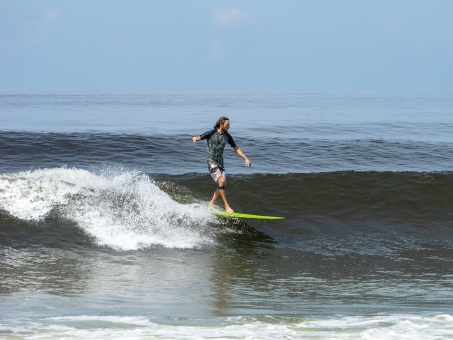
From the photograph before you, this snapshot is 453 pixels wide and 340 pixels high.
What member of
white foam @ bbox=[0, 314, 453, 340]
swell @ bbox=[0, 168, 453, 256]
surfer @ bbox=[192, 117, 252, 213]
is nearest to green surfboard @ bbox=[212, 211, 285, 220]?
surfer @ bbox=[192, 117, 252, 213]

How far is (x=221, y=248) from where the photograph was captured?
12.1 m

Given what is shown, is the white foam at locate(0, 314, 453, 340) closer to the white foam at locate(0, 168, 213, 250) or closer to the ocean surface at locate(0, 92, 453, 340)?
the ocean surface at locate(0, 92, 453, 340)

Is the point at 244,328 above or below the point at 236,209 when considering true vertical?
below

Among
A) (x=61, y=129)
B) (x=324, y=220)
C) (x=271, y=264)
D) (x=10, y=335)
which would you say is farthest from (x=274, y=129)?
(x=10, y=335)

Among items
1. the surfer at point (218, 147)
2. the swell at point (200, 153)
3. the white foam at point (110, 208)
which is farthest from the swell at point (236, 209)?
the swell at point (200, 153)

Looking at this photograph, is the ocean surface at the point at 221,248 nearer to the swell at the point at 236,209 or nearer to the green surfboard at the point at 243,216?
the swell at the point at 236,209

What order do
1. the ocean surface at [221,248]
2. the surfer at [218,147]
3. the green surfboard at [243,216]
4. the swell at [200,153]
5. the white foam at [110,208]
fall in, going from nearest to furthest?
the ocean surface at [221,248] < the white foam at [110,208] < the green surfboard at [243,216] < the surfer at [218,147] < the swell at [200,153]

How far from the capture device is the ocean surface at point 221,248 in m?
7.21

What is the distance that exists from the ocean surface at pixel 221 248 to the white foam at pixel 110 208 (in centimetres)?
4

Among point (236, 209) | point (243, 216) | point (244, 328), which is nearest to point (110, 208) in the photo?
point (243, 216)

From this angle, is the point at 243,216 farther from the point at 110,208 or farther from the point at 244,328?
the point at 244,328

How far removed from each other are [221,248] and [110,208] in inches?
110

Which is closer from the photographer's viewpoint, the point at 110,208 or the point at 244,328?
the point at 244,328

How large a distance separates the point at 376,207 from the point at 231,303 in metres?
7.86
